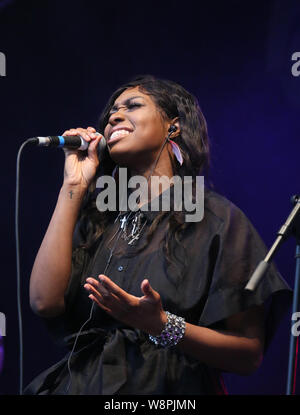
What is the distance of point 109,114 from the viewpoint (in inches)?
85.0

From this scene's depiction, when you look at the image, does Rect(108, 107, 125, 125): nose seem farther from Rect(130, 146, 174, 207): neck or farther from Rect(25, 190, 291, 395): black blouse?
Rect(25, 190, 291, 395): black blouse

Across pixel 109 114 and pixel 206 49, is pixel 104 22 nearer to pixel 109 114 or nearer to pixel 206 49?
pixel 206 49

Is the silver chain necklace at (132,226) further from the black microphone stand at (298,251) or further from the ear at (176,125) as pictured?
the black microphone stand at (298,251)

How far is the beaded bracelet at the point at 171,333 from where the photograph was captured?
146cm

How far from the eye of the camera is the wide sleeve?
1561 mm

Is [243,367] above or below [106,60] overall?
below

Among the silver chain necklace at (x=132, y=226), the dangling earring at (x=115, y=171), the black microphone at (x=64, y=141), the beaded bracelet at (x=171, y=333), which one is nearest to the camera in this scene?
the beaded bracelet at (x=171, y=333)

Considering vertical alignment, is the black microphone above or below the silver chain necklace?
above

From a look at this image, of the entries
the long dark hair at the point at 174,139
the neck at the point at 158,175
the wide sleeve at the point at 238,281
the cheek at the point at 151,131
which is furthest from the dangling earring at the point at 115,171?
the wide sleeve at the point at 238,281

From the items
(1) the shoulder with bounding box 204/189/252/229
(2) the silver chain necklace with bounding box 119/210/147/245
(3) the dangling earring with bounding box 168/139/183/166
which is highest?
(3) the dangling earring with bounding box 168/139/183/166

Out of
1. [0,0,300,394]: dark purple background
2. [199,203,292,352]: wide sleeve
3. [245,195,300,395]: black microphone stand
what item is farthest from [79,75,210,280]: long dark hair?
[245,195,300,395]: black microphone stand

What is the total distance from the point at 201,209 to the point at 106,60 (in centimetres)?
136

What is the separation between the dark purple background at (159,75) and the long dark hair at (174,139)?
50cm

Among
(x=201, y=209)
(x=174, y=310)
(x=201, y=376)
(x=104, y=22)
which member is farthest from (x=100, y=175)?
(x=104, y=22)
